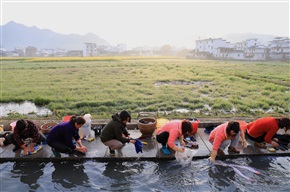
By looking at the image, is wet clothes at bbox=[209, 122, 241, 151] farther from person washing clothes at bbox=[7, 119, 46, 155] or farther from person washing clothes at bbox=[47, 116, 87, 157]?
person washing clothes at bbox=[7, 119, 46, 155]

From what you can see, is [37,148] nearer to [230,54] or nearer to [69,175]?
[69,175]

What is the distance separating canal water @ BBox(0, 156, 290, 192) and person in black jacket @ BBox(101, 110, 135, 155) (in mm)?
415

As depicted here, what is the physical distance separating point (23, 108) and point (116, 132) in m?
7.41

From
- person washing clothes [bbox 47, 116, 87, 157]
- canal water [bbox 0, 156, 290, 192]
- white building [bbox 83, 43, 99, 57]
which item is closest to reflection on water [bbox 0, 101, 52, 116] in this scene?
person washing clothes [bbox 47, 116, 87, 157]

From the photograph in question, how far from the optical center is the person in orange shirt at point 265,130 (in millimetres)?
4897

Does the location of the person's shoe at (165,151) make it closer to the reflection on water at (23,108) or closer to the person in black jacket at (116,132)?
the person in black jacket at (116,132)

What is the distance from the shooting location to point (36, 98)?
11047mm

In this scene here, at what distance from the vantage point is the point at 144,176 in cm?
444

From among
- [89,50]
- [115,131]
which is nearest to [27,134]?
[115,131]

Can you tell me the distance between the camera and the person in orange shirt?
490cm

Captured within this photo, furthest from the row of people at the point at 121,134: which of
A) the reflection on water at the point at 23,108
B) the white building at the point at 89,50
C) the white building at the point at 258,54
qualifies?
the white building at the point at 89,50

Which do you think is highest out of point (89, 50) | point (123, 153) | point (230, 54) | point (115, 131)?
point (89, 50)

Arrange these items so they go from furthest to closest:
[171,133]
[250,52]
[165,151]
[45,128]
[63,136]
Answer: [250,52] < [45,128] < [165,151] < [63,136] < [171,133]

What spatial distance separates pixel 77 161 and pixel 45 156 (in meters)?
0.74
